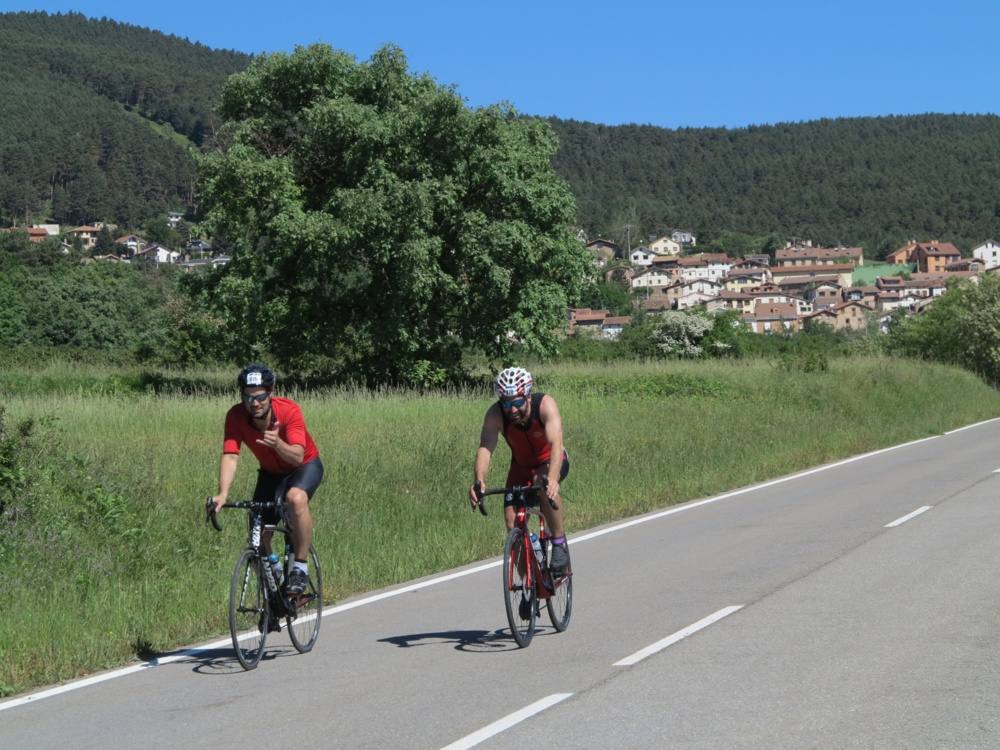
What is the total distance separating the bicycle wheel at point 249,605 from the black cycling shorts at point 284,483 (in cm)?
41

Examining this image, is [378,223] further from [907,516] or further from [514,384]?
[514,384]

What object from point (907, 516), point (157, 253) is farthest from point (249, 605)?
point (157, 253)

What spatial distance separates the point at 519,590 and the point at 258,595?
1.76 m

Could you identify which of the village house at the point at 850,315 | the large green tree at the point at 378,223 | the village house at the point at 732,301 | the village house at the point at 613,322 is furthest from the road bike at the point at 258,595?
the village house at the point at 732,301

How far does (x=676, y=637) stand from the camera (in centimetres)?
906

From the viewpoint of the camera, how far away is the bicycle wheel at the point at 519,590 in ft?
29.5

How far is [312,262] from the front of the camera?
36625 millimetres

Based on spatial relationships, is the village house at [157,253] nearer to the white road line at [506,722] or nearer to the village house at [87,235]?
the village house at [87,235]

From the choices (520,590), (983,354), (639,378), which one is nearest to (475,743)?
(520,590)

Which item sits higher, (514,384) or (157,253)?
(157,253)

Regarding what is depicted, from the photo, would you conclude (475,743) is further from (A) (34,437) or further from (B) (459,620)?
(A) (34,437)

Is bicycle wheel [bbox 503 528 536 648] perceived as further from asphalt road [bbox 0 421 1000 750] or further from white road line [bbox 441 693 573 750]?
white road line [bbox 441 693 573 750]

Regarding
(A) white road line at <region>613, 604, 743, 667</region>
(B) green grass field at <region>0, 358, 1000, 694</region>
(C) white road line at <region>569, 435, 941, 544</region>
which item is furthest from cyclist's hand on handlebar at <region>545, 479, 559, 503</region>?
(C) white road line at <region>569, 435, 941, 544</region>

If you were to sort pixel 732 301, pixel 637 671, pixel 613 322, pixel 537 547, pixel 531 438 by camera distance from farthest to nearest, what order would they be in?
pixel 732 301
pixel 613 322
pixel 537 547
pixel 531 438
pixel 637 671
